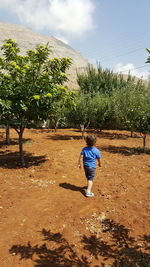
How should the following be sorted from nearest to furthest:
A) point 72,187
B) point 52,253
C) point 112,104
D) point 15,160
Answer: point 52,253, point 72,187, point 15,160, point 112,104

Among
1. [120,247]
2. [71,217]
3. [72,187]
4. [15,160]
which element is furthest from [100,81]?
[120,247]

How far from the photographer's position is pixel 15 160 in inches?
307

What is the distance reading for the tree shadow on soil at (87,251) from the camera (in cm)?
288

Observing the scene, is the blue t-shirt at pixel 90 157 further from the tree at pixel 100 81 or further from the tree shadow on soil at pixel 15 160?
the tree at pixel 100 81

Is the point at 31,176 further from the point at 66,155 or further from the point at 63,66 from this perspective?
the point at 63,66

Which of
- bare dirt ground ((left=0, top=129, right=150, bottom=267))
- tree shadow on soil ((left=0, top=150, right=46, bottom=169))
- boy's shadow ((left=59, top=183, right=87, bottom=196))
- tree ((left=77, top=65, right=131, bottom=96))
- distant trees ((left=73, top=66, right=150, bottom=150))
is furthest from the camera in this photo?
tree ((left=77, top=65, right=131, bottom=96))

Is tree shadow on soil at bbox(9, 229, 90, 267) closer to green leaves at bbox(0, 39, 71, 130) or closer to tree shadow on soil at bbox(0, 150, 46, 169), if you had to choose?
green leaves at bbox(0, 39, 71, 130)

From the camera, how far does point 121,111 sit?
1409 cm

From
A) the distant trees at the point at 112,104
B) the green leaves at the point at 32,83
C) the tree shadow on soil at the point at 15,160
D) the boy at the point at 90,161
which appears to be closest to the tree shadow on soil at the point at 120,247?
the boy at the point at 90,161

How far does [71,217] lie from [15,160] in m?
4.45

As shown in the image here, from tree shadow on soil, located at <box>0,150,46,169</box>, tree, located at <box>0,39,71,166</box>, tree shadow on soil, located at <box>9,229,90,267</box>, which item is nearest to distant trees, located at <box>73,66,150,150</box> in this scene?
tree, located at <box>0,39,71,166</box>

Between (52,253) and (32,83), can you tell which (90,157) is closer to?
(52,253)

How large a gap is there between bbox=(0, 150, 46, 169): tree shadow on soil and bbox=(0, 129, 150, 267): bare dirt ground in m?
0.07

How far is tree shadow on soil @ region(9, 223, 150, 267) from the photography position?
2881mm
